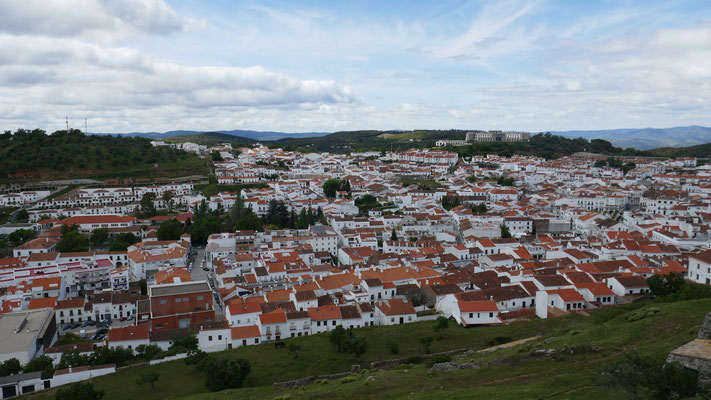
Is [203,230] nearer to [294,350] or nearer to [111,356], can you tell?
[111,356]

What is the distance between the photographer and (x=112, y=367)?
2772 cm

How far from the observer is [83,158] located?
95.2 meters

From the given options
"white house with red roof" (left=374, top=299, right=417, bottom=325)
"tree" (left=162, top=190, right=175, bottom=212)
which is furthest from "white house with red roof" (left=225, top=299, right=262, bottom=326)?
"tree" (left=162, top=190, right=175, bottom=212)

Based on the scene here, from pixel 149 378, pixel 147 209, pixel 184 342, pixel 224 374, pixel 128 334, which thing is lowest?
pixel 184 342

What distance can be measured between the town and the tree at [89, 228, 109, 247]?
1.00 ft

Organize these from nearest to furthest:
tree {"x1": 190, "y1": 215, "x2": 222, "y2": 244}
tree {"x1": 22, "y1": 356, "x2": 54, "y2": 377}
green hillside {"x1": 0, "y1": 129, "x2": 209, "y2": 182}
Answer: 1. tree {"x1": 22, "y1": 356, "x2": 54, "y2": 377}
2. tree {"x1": 190, "y1": 215, "x2": 222, "y2": 244}
3. green hillside {"x1": 0, "y1": 129, "x2": 209, "y2": 182}

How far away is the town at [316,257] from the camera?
105 feet

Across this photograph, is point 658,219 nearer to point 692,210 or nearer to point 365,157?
point 692,210

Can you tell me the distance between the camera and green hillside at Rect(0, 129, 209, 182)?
88.2m

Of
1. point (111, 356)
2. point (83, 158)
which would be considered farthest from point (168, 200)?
point (111, 356)

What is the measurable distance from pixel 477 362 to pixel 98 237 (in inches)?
2005

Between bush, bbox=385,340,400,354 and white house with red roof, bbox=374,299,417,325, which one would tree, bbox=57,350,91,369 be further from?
white house with red roof, bbox=374,299,417,325

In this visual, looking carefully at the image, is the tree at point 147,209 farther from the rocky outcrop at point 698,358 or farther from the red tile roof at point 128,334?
the rocky outcrop at point 698,358

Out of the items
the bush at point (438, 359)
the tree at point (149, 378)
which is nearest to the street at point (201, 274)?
the tree at point (149, 378)
